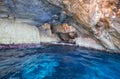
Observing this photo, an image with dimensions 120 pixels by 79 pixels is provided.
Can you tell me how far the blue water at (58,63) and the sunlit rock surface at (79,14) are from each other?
992 millimetres

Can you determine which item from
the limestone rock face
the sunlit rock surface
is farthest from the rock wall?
the limestone rock face

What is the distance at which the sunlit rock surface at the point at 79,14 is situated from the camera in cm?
945

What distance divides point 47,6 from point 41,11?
1.45 feet

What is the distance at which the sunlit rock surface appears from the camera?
9.45 m

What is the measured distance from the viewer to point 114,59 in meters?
10.1

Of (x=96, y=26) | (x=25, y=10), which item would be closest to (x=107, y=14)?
(x=96, y=26)

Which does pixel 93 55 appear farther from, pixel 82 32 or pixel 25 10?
pixel 25 10

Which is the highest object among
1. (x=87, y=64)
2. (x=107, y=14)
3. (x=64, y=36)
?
(x=107, y=14)

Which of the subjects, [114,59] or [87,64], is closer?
[87,64]

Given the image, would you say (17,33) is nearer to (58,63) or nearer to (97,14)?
(58,63)

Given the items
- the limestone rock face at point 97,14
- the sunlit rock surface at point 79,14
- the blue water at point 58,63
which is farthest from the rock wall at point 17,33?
the limestone rock face at point 97,14

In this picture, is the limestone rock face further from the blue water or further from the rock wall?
the rock wall

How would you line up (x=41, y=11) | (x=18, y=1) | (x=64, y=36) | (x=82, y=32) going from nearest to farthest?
(x=18, y=1) < (x=41, y=11) < (x=82, y=32) < (x=64, y=36)

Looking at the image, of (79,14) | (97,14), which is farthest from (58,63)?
(97,14)
